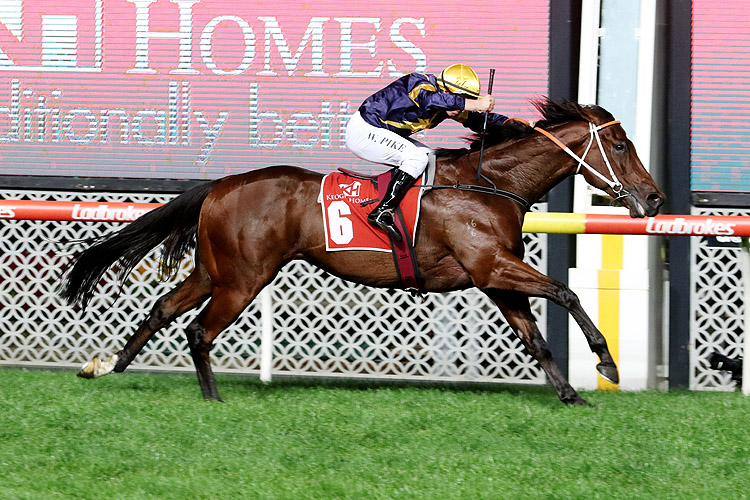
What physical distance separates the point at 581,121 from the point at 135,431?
2.89 m

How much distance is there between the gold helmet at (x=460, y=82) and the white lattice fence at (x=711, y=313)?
1.97 meters

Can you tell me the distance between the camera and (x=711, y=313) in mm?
6273

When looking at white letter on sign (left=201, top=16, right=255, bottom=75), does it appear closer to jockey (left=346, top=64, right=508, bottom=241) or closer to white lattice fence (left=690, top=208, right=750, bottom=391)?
jockey (left=346, top=64, right=508, bottom=241)

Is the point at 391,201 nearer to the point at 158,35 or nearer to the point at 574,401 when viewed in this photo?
the point at 574,401

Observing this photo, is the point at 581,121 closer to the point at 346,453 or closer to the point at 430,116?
the point at 430,116

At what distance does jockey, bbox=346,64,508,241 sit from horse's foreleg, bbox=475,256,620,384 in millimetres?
600

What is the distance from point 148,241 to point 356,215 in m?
1.28

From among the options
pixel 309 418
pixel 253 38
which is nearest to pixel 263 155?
pixel 253 38

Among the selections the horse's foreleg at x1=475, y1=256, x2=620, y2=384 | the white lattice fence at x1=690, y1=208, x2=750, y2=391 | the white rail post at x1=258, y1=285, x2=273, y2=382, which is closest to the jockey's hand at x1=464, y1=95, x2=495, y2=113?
the horse's foreleg at x1=475, y1=256, x2=620, y2=384

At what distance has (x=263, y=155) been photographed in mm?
6797

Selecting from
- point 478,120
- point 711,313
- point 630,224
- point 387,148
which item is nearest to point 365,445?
point 387,148

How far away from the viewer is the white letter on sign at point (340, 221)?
18.0 feet

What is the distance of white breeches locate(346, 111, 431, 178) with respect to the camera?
17.6 feet

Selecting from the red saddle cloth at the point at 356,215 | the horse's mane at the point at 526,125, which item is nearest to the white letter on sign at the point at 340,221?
the red saddle cloth at the point at 356,215
